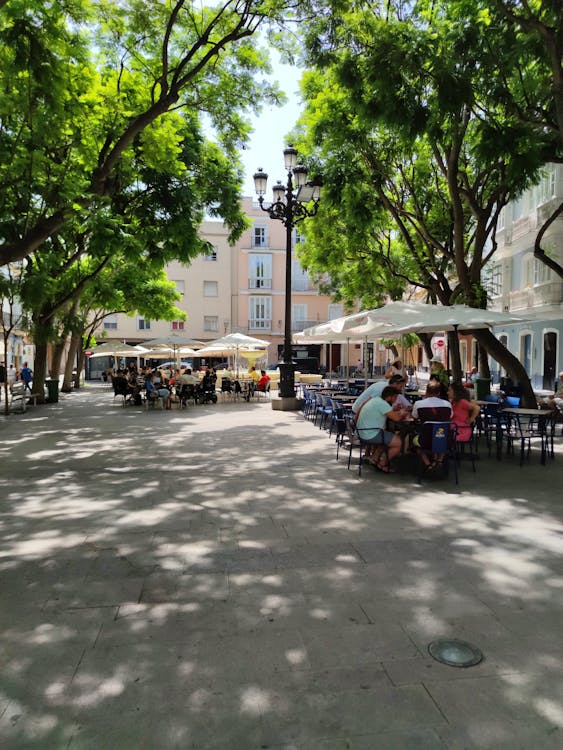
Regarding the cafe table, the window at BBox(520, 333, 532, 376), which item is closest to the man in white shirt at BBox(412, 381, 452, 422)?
the cafe table

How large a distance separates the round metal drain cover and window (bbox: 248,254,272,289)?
1723 inches

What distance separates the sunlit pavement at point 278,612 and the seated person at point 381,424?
43 cm

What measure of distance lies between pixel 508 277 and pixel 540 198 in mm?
4761

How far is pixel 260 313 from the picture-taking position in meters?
46.1

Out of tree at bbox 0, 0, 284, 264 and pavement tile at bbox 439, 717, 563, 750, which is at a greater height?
tree at bbox 0, 0, 284, 264

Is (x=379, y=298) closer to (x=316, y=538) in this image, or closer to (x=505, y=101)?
(x=505, y=101)

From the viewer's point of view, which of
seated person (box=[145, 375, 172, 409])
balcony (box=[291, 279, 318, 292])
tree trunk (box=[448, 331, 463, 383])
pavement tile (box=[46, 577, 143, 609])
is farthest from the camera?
balcony (box=[291, 279, 318, 292])

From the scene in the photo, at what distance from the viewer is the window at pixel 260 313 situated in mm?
→ 45938

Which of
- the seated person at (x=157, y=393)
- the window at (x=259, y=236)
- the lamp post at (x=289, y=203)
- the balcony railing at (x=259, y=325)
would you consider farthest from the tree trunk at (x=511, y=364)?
the window at (x=259, y=236)

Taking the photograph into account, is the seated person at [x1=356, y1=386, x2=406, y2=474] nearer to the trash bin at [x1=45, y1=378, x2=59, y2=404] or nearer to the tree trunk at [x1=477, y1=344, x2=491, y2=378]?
the tree trunk at [x1=477, y1=344, x2=491, y2=378]

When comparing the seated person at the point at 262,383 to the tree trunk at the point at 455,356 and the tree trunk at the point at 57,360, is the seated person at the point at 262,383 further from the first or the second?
the tree trunk at the point at 455,356

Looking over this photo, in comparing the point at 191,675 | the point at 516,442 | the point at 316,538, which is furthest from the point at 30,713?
the point at 516,442

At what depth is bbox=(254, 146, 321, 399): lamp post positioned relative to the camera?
45.7 ft

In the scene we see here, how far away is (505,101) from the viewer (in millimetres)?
8914
